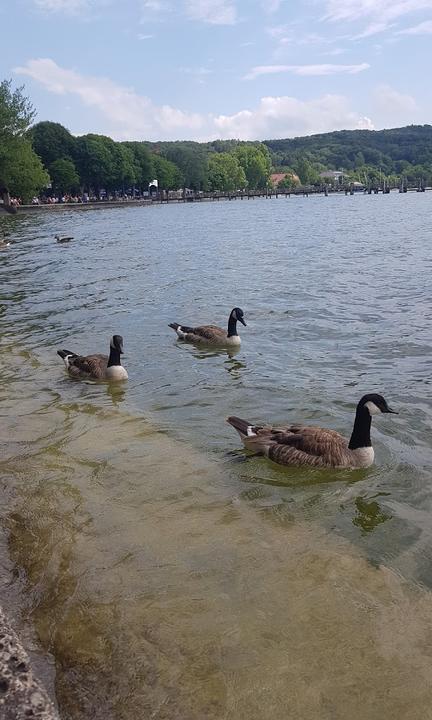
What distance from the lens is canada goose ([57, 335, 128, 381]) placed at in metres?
11.6

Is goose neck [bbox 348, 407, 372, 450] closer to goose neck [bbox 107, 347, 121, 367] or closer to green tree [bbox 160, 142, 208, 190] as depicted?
goose neck [bbox 107, 347, 121, 367]

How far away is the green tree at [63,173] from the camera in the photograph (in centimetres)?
12269

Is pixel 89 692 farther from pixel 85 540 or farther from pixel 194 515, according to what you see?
pixel 194 515

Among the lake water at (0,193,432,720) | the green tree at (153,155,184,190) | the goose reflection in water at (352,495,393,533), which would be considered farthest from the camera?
the green tree at (153,155,184,190)

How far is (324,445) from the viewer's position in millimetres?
7426

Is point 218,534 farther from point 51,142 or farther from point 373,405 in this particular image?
point 51,142

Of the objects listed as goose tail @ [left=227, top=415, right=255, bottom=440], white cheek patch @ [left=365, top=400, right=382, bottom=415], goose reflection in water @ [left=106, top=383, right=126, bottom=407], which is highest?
white cheek patch @ [left=365, top=400, right=382, bottom=415]

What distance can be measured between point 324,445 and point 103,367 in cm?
563

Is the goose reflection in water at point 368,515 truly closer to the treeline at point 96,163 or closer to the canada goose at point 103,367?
the canada goose at point 103,367

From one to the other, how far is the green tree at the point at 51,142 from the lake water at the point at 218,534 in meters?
122

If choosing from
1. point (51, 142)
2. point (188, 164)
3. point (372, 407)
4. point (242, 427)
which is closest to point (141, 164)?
point (188, 164)

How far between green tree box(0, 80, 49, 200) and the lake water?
73166mm

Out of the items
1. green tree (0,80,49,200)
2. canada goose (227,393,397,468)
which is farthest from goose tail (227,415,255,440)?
green tree (0,80,49,200)

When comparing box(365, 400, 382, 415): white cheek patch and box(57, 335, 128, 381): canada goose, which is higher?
box(365, 400, 382, 415): white cheek patch
